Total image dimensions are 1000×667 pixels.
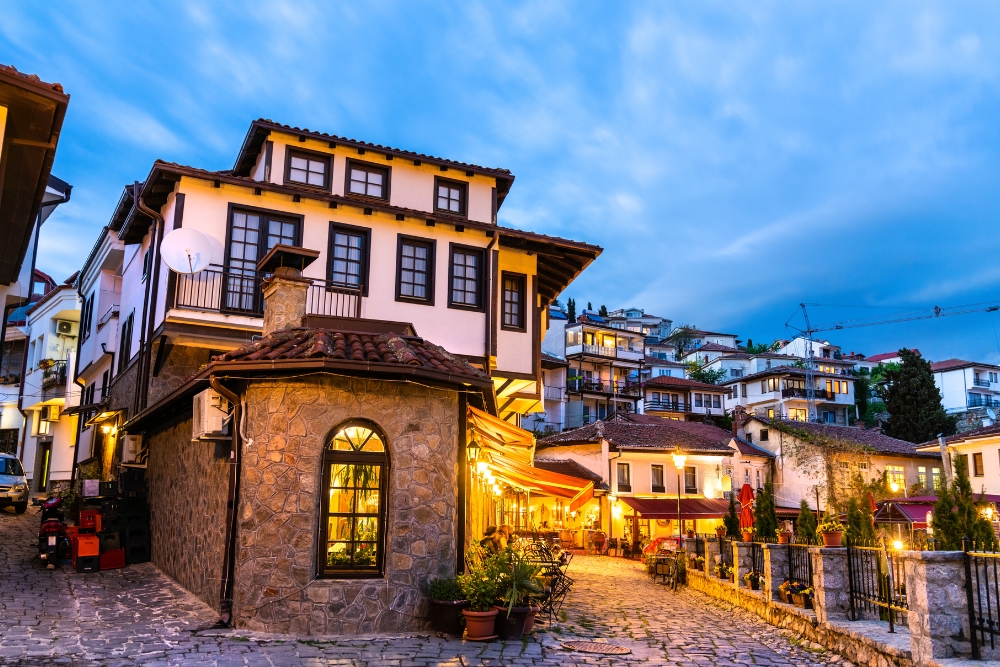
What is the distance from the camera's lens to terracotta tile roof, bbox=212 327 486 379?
10.7 meters

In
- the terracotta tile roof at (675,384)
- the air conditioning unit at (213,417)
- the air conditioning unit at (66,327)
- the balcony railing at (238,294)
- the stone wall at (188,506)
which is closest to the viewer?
the air conditioning unit at (213,417)

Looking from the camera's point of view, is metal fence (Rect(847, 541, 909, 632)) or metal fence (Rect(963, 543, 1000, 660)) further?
metal fence (Rect(847, 541, 909, 632))

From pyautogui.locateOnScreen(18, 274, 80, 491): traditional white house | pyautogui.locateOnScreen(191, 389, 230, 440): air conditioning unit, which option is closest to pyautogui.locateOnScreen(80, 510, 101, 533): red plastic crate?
pyautogui.locateOnScreen(191, 389, 230, 440): air conditioning unit

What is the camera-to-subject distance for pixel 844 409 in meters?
79.1

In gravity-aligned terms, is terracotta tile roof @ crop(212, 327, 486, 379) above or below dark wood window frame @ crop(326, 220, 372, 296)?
below

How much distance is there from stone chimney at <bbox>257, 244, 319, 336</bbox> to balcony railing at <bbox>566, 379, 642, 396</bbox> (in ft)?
163

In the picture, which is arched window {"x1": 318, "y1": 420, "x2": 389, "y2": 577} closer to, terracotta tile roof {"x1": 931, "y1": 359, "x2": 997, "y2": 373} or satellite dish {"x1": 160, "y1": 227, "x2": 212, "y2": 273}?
satellite dish {"x1": 160, "y1": 227, "x2": 212, "y2": 273}

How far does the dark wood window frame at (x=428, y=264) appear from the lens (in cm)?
1889

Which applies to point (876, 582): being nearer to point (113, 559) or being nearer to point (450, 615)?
point (450, 615)

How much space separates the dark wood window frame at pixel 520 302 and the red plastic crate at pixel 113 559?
9.86 metres

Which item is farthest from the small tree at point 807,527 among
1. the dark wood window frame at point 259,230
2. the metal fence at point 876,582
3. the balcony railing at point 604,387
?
the balcony railing at point 604,387

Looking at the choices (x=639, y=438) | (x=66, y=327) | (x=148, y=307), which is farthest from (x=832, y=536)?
(x=66, y=327)

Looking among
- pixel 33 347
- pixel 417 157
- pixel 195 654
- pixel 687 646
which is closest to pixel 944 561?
pixel 687 646

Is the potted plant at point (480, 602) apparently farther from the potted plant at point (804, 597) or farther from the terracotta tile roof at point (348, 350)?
the potted plant at point (804, 597)
